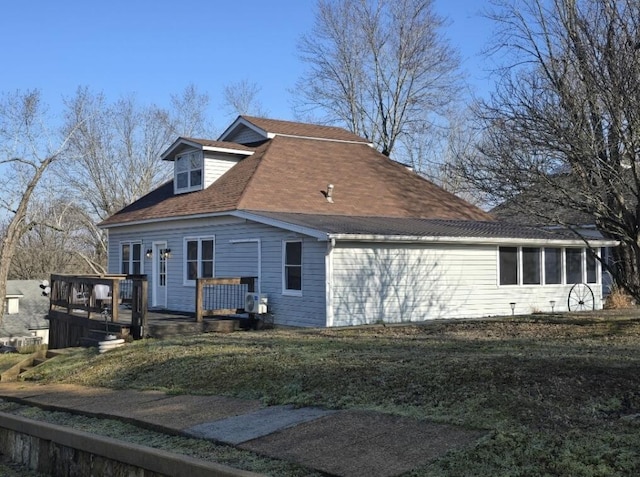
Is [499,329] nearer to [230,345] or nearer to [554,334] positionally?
[554,334]

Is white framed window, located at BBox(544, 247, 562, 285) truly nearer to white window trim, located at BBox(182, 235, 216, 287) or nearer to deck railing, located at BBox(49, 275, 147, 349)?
white window trim, located at BBox(182, 235, 216, 287)

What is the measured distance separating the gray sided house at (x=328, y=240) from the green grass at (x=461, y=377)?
10.8 feet

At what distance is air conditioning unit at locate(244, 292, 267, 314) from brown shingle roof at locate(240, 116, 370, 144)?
25.2 ft

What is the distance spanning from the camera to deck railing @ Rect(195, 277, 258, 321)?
18.0m

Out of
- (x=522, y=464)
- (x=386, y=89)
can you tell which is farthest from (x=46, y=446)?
(x=386, y=89)

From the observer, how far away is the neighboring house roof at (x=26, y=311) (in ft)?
129

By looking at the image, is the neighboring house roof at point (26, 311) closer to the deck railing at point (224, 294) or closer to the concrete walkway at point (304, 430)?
the deck railing at point (224, 294)

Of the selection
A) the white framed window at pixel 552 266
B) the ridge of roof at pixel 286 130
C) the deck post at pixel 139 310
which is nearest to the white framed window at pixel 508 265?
the white framed window at pixel 552 266

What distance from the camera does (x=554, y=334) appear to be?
43.9ft

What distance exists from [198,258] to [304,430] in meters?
15.1

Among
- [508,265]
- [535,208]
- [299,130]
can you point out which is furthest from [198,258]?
[535,208]

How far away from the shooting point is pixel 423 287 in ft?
63.7

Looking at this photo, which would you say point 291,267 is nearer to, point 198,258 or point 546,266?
point 198,258

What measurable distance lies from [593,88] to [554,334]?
431 cm
